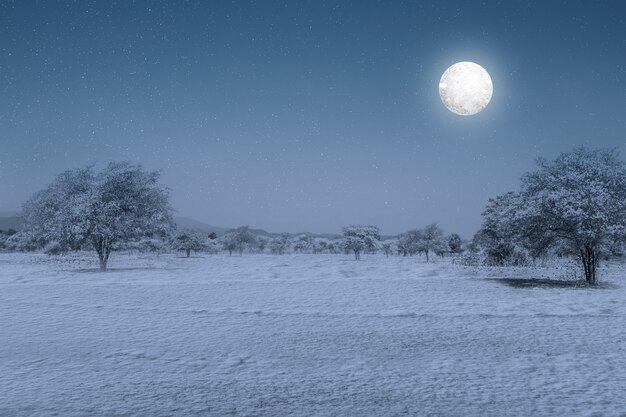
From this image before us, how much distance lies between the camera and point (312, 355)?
36.0 ft

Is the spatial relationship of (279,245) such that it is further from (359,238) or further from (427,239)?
(427,239)

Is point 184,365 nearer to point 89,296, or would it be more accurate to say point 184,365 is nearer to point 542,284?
point 89,296

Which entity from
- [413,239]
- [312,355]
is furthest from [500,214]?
[413,239]

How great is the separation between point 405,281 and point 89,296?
19.6m

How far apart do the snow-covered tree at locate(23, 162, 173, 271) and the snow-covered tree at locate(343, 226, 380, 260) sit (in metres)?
47.3

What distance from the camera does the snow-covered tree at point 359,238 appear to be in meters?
80.9

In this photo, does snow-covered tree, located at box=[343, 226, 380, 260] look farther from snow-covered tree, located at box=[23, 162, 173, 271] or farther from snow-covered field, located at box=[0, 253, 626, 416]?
snow-covered field, located at box=[0, 253, 626, 416]

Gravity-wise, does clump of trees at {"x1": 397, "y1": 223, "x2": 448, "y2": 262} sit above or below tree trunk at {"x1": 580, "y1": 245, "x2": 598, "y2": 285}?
above

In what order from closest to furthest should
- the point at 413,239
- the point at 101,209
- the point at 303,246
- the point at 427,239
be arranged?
the point at 101,209
the point at 427,239
the point at 413,239
the point at 303,246

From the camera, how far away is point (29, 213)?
39031mm

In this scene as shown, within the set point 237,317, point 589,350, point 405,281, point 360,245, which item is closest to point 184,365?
point 237,317

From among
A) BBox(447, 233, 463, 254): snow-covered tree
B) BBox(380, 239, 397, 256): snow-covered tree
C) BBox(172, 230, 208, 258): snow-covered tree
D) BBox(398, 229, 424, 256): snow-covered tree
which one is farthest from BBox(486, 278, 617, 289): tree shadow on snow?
BBox(447, 233, 463, 254): snow-covered tree

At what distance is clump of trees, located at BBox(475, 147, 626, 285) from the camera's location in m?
24.1

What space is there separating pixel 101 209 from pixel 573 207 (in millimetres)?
32783
